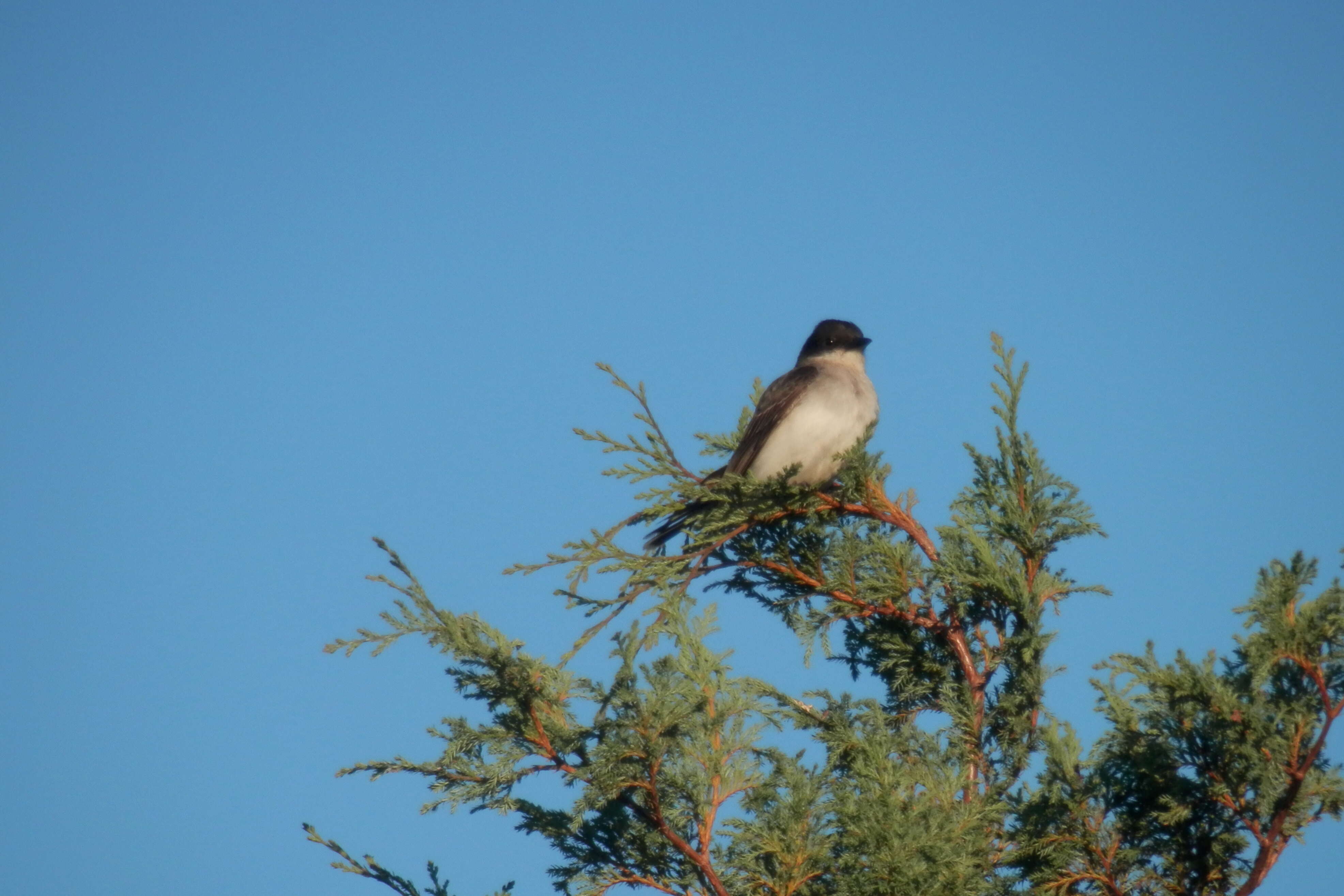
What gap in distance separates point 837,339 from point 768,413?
1.40 meters

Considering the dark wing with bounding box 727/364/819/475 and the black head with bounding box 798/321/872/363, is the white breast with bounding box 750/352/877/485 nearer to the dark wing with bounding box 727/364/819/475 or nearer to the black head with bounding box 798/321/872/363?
the dark wing with bounding box 727/364/819/475

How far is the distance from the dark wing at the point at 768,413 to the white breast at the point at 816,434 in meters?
0.04

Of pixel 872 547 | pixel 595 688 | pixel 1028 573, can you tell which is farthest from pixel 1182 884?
pixel 595 688

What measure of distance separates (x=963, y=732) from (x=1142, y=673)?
31.7 inches

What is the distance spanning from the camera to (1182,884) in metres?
4.12

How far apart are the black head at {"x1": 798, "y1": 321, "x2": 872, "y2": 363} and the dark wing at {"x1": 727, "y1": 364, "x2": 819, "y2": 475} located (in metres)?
0.64

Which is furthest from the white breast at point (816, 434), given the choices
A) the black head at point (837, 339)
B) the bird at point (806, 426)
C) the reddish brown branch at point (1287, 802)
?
the reddish brown branch at point (1287, 802)

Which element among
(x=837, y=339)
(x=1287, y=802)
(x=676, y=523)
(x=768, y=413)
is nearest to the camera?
(x=1287, y=802)

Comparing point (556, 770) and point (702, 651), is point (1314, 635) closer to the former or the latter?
point (702, 651)

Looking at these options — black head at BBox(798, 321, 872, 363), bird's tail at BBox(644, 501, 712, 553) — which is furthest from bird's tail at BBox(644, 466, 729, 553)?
black head at BBox(798, 321, 872, 363)

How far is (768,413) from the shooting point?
7477 millimetres

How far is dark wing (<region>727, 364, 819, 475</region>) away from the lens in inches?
284

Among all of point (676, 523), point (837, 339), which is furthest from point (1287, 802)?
point (837, 339)

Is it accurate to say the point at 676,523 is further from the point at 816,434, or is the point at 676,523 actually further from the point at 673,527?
the point at 816,434
